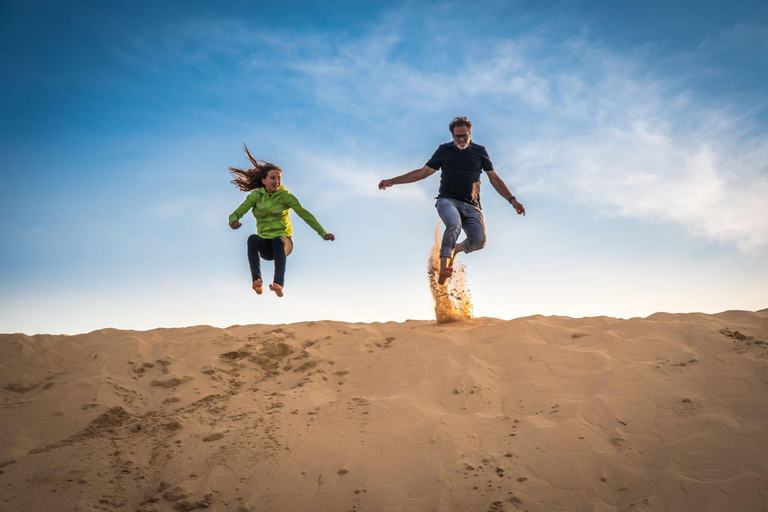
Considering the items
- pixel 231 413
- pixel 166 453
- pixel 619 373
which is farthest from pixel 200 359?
pixel 619 373

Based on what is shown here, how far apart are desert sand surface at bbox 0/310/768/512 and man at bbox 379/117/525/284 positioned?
4.29ft

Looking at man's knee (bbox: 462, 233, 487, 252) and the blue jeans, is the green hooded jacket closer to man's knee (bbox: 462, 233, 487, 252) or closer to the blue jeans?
the blue jeans

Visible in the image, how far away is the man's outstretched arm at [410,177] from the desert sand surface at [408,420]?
1.90 meters

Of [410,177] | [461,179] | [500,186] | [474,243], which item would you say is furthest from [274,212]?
[500,186]

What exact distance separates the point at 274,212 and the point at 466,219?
2306 millimetres

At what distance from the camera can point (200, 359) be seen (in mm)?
6309

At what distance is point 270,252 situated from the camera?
631cm

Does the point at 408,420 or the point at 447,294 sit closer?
the point at 408,420

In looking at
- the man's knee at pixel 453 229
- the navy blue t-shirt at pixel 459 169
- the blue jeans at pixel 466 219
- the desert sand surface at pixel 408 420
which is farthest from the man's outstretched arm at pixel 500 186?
the desert sand surface at pixel 408 420

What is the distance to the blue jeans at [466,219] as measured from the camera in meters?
5.98

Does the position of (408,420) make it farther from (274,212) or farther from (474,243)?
(274,212)

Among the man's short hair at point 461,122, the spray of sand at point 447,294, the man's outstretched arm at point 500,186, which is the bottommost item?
the spray of sand at point 447,294

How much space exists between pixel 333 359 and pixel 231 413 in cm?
145

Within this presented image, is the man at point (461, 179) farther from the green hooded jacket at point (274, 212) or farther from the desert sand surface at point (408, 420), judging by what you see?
the desert sand surface at point (408, 420)
